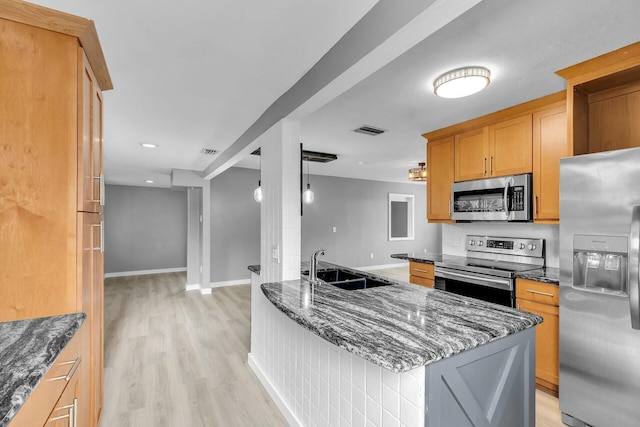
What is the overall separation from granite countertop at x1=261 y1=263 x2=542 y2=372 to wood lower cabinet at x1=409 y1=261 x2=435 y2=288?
1518mm

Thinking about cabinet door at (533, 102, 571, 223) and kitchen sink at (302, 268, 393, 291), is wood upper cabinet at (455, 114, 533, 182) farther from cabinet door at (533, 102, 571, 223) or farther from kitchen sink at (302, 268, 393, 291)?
kitchen sink at (302, 268, 393, 291)

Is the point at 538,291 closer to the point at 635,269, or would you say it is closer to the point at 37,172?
the point at 635,269

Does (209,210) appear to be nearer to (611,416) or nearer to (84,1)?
(84,1)

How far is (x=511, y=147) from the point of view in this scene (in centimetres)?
283

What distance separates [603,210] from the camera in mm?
1796

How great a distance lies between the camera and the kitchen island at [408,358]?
1.03m

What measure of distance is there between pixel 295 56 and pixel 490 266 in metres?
2.55

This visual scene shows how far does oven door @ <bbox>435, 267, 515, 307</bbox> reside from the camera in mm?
2510

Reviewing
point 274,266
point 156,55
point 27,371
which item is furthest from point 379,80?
point 27,371

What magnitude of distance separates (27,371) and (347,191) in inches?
265

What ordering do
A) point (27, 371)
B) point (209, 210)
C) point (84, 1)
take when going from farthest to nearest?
point (209, 210) → point (84, 1) → point (27, 371)

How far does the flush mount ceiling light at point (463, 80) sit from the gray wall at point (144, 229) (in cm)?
753

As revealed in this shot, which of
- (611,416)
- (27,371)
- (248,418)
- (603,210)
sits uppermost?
(603,210)

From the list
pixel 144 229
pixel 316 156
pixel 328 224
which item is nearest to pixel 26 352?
pixel 316 156
